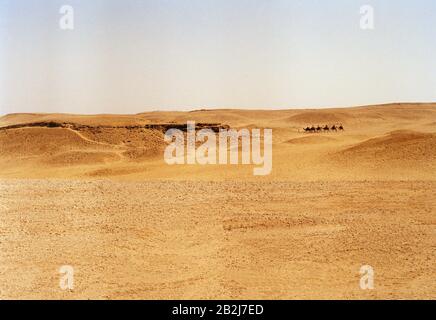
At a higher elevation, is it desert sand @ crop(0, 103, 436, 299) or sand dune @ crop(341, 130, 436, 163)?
sand dune @ crop(341, 130, 436, 163)

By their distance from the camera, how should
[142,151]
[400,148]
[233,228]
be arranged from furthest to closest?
[142,151] → [400,148] → [233,228]

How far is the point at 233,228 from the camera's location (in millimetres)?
9180

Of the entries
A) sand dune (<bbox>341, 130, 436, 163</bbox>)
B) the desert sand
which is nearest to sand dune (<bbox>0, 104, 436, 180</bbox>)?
sand dune (<bbox>341, 130, 436, 163</bbox>)

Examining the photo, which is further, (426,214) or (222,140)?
(222,140)

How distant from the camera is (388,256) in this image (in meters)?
7.63

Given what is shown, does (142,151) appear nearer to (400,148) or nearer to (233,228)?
(400,148)

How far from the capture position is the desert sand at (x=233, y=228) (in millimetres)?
6633

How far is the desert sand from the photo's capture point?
6.63 meters

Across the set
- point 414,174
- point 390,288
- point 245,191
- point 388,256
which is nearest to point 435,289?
point 390,288

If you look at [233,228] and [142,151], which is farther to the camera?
[142,151]

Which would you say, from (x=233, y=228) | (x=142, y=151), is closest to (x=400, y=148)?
(x=233, y=228)

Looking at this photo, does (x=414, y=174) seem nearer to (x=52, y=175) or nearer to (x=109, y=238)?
(x=109, y=238)

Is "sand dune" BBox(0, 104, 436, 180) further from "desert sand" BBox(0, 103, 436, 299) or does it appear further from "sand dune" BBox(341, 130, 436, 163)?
"desert sand" BBox(0, 103, 436, 299)
